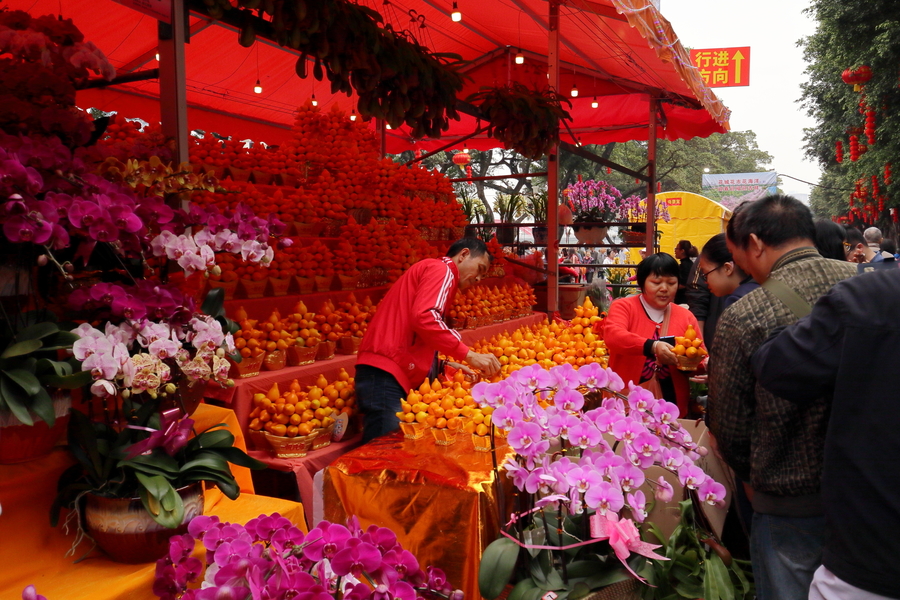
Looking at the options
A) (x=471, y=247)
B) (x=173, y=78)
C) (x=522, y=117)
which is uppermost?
(x=522, y=117)

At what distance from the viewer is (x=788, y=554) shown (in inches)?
61.2

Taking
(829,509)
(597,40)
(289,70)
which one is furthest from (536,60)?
(829,509)

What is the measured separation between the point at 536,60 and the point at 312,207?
15.6ft

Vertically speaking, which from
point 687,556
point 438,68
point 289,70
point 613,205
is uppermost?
point 289,70

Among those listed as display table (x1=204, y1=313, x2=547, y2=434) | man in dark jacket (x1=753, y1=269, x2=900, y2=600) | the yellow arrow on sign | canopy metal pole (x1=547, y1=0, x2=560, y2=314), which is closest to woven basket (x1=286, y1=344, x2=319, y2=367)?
display table (x1=204, y1=313, x2=547, y2=434)

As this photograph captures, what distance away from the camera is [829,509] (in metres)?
1.24

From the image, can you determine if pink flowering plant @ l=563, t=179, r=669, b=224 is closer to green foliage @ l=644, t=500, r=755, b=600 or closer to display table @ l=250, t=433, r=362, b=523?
display table @ l=250, t=433, r=362, b=523

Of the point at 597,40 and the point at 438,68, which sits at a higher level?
the point at 597,40

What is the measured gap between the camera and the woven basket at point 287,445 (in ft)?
9.10

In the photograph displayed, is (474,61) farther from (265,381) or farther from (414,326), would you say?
(265,381)

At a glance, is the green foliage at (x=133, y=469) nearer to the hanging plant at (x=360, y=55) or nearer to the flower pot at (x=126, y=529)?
the flower pot at (x=126, y=529)

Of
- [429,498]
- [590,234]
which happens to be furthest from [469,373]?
[590,234]

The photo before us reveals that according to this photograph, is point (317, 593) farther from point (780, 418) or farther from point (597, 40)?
point (597, 40)

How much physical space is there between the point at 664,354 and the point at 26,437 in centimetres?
263
